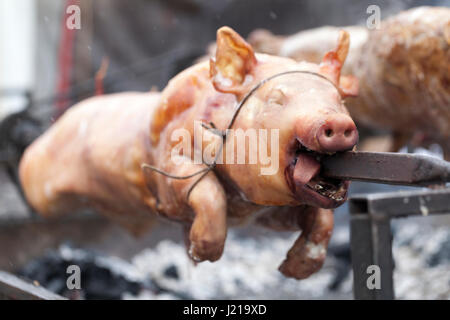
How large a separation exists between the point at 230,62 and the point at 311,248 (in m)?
0.71

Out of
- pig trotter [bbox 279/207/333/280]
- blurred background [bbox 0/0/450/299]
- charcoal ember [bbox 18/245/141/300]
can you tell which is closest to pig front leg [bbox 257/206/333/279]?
pig trotter [bbox 279/207/333/280]

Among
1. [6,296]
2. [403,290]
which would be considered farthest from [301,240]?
[403,290]

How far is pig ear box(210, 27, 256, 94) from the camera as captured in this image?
206cm

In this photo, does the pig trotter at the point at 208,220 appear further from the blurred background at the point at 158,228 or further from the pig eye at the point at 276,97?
the blurred background at the point at 158,228

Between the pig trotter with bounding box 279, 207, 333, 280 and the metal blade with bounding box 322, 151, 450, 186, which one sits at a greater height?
the metal blade with bounding box 322, 151, 450, 186

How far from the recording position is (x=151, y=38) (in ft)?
21.4

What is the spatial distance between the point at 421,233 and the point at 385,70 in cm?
188

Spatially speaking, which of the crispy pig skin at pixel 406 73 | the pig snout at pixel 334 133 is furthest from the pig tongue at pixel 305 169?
the crispy pig skin at pixel 406 73

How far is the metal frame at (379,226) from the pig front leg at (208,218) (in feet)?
2.15

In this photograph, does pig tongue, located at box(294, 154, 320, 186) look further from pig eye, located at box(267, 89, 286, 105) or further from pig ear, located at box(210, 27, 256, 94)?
pig ear, located at box(210, 27, 256, 94)

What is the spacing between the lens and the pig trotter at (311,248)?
7.16ft

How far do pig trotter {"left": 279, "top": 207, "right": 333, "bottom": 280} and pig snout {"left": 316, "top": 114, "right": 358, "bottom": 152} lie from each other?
1.84ft

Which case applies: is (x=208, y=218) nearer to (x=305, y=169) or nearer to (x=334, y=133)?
(x=305, y=169)

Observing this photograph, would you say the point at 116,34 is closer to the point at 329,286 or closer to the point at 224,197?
the point at 329,286
